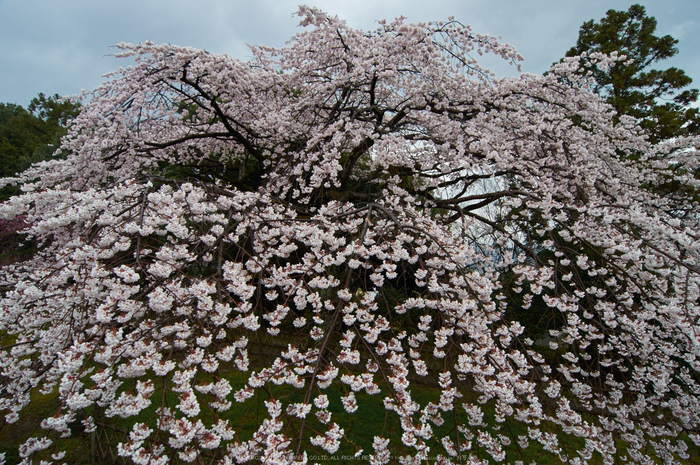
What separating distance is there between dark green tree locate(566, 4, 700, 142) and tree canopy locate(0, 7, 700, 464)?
80.6 inches

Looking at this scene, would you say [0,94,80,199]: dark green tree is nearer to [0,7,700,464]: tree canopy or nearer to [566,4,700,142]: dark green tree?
[0,7,700,464]: tree canopy

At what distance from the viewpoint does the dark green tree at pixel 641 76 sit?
7.89m

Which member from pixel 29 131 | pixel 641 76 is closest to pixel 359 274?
pixel 641 76

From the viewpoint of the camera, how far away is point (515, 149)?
5.61m

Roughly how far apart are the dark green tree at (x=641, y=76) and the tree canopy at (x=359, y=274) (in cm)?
205

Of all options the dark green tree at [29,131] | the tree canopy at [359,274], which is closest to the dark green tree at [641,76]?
the tree canopy at [359,274]

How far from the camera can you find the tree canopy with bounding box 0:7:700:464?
2.31 m

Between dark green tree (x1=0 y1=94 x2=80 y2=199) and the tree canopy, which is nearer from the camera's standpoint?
the tree canopy

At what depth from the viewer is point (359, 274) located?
152 inches

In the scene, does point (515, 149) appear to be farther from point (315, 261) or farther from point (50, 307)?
point (50, 307)

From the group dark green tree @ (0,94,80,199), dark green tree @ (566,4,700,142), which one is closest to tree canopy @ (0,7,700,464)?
dark green tree @ (566,4,700,142)

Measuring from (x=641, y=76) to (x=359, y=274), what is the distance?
10.1 m

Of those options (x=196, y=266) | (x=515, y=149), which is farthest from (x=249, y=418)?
(x=515, y=149)

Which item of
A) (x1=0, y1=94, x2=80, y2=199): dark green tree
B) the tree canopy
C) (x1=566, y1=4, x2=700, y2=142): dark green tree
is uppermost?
(x1=0, y1=94, x2=80, y2=199): dark green tree
